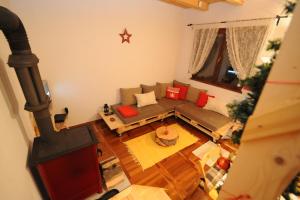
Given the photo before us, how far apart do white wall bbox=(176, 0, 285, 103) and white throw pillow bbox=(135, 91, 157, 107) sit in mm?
1288

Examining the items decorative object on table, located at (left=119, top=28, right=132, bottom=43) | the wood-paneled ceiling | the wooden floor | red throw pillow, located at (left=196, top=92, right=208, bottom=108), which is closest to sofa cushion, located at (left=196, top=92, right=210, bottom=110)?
red throw pillow, located at (left=196, top=92, right=208, bottom=108)

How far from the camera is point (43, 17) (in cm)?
225

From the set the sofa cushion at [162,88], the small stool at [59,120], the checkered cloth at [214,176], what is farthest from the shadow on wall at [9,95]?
the sofa cushion at [162,88]

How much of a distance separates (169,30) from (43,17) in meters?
2.72

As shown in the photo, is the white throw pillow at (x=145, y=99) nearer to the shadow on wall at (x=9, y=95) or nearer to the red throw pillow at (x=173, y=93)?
the red throw pillow at (x=173, y=93)

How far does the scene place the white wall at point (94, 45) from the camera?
235 cm

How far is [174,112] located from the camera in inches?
144

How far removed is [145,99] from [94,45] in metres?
1.61

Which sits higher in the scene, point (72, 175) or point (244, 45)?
point (244, 45)

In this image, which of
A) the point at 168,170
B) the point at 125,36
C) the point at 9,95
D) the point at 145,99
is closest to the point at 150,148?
the point at 168,170

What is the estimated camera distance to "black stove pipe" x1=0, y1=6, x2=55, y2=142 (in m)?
0.99

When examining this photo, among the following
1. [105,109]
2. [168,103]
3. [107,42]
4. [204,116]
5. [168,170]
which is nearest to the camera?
[168,170]

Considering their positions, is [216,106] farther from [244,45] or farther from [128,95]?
[128,95]

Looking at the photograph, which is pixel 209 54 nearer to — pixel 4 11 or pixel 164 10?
pixel 164 10
